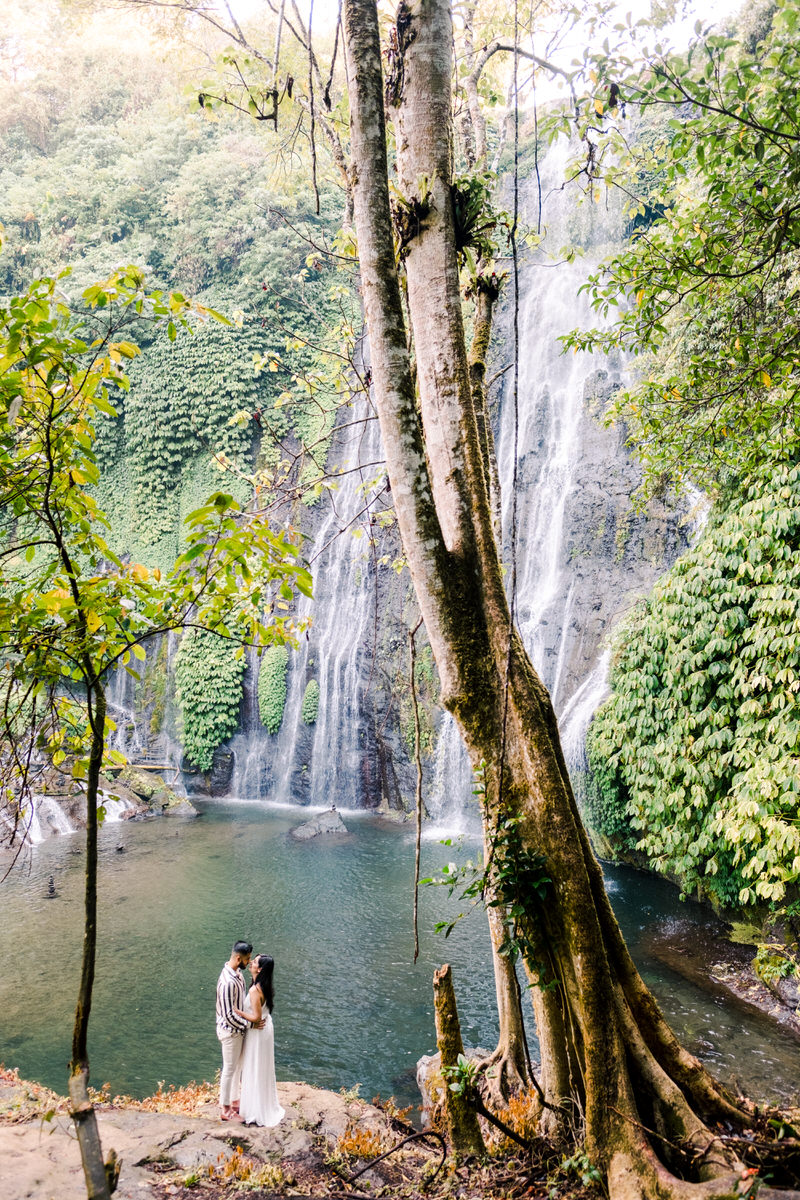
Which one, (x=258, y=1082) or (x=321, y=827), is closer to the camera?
(x=258, y=1082)

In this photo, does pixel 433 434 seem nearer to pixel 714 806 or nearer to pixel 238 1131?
pixel 238 1131

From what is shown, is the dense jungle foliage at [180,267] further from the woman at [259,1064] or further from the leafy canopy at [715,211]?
the leafy canopy at [715,211]

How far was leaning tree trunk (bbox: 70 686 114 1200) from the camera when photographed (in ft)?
4.93

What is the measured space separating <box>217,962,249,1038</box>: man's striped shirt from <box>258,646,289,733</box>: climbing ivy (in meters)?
12.2

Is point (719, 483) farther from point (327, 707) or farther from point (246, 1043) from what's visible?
point (327, 707)

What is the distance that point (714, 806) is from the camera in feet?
24.3

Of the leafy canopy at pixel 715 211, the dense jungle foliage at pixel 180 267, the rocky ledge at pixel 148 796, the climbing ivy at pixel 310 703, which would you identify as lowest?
the rocky ledge at pixel 148 796

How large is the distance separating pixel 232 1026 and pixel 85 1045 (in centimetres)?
356

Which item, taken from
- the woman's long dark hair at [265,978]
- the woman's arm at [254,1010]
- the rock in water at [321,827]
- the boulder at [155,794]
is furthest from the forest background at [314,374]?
the woman's arm at [254,1010]

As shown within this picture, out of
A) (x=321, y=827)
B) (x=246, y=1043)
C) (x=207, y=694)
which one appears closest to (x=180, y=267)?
(x=207, y=694)

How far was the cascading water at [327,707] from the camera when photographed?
52.7 ft

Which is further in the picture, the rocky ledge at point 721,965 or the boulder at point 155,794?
the boulder at point 155,794

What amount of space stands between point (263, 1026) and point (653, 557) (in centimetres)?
1075

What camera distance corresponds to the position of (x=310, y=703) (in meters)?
16.5
